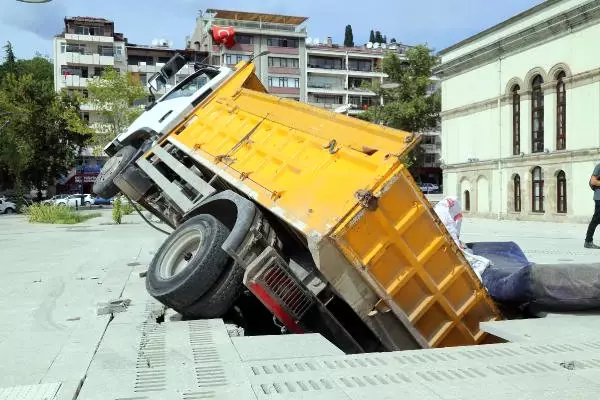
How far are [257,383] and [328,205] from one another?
1.69m

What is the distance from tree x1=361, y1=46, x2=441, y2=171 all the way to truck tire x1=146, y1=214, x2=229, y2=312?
122 feet

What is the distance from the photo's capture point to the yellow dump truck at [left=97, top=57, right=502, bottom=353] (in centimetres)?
469

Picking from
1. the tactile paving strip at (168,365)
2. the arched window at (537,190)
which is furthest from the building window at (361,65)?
the tactile paving strip at (168,365)

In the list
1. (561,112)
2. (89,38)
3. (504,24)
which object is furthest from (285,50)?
(561,112)

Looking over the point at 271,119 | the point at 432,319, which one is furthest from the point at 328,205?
the point at 271,119

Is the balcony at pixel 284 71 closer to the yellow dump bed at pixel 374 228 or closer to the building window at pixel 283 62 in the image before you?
the building window at pixel 283 62

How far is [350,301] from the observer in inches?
186

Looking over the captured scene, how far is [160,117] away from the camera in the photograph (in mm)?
9273

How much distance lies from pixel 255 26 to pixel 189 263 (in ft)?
223

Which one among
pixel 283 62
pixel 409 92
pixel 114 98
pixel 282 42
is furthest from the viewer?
pixel 282 42

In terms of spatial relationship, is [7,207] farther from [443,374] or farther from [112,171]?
[443,374]

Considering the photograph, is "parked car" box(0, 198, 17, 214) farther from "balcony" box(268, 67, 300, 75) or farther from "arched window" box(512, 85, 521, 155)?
"balcony" box(268, 67, 300, 75)

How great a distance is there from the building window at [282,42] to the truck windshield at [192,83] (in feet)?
207

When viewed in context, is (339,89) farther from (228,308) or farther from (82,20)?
(228,308)
